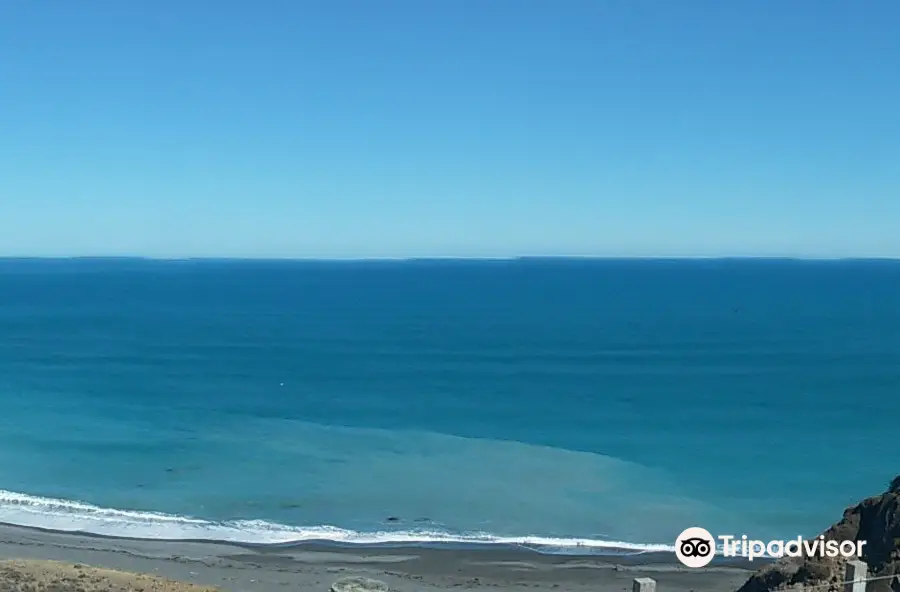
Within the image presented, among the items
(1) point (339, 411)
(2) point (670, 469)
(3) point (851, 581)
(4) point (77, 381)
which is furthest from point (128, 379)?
(3) point (851, 581)

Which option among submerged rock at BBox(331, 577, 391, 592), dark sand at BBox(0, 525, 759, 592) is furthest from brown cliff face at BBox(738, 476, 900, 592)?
dark sand at BBox(0, 525, 759, 592)

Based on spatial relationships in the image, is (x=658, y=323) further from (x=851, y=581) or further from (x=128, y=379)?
(x=851, y=581)

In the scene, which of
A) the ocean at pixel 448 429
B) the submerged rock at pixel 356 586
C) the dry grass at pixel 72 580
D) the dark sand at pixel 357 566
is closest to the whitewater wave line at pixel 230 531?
the ocean at pixel 448 429

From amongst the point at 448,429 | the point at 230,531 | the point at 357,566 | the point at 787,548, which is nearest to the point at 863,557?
the point at 787,548

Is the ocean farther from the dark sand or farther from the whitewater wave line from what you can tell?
the dark sand

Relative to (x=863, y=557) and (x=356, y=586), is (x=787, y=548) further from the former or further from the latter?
(x=356, y=586)

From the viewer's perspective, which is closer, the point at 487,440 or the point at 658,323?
the point at 487,440
